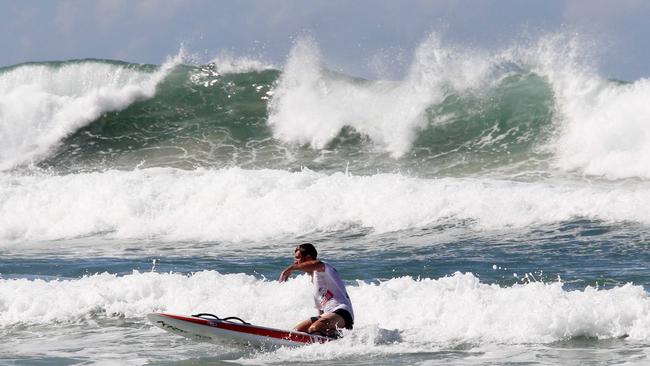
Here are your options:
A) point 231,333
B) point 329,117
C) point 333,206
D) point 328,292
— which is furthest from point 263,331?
point 329,117

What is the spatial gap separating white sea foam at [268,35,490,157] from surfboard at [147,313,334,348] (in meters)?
16.2

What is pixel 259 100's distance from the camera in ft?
96.1

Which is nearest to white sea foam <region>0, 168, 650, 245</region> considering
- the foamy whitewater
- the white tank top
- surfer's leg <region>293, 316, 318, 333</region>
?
the foamy whitewater

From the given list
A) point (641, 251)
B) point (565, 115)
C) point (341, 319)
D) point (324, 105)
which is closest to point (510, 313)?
point (341, 319)

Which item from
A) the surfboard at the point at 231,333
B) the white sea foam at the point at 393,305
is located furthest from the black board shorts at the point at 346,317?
the surfboard at the point at 231,333

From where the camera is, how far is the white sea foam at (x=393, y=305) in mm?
10016

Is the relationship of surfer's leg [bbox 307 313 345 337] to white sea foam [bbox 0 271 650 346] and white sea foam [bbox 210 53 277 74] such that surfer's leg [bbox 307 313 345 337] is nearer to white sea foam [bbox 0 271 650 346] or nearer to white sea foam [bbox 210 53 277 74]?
white sea foam [bbox 0 271 650 346]

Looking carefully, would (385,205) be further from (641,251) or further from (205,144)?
(205,144)

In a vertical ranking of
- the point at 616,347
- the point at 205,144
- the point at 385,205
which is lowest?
the point at 616,347

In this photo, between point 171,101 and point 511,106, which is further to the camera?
point 171,101

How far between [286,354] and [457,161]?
15.1 m

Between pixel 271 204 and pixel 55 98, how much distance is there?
12165 millimetres

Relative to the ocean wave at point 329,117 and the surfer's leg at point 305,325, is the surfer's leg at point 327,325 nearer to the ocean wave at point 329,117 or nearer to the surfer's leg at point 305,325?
the surfer's leg at point 305,325

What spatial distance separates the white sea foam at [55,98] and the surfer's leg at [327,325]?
19611mm
